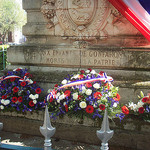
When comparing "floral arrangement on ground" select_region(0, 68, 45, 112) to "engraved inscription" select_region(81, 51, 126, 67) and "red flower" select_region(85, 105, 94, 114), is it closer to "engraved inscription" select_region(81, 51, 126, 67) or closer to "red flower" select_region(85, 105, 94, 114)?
"red flower" select_region(85, 105, 94, 114)

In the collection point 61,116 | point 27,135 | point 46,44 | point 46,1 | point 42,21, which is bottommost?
point 27,135

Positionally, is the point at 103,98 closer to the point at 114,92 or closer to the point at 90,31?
the point at 114,92

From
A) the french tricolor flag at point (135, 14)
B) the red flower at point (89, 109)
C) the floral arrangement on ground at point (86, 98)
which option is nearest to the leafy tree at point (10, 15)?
the french tricolor flag at point (135, 14)

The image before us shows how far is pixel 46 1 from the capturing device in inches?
184

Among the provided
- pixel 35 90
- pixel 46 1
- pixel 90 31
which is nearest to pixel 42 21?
pixel 46 1

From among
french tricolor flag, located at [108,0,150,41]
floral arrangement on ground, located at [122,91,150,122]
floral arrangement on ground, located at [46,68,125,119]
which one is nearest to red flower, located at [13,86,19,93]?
floral arrangement on ground, located at [46,68,125,119]

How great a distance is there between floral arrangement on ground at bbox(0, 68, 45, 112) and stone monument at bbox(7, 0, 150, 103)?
34cm

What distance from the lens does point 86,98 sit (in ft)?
11.8

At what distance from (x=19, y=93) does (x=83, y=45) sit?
1.63m

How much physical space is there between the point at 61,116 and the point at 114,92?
103 cm

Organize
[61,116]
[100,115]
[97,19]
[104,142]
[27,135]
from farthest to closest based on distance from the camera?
[97,19] → [27,135] → [61,116] → [100,115] → [104,142]

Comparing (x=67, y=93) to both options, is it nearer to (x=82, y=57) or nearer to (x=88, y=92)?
(x=88, y=92)

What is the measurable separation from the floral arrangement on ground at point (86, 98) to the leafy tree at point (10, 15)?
3320 centimetres

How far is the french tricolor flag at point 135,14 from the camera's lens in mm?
3766
